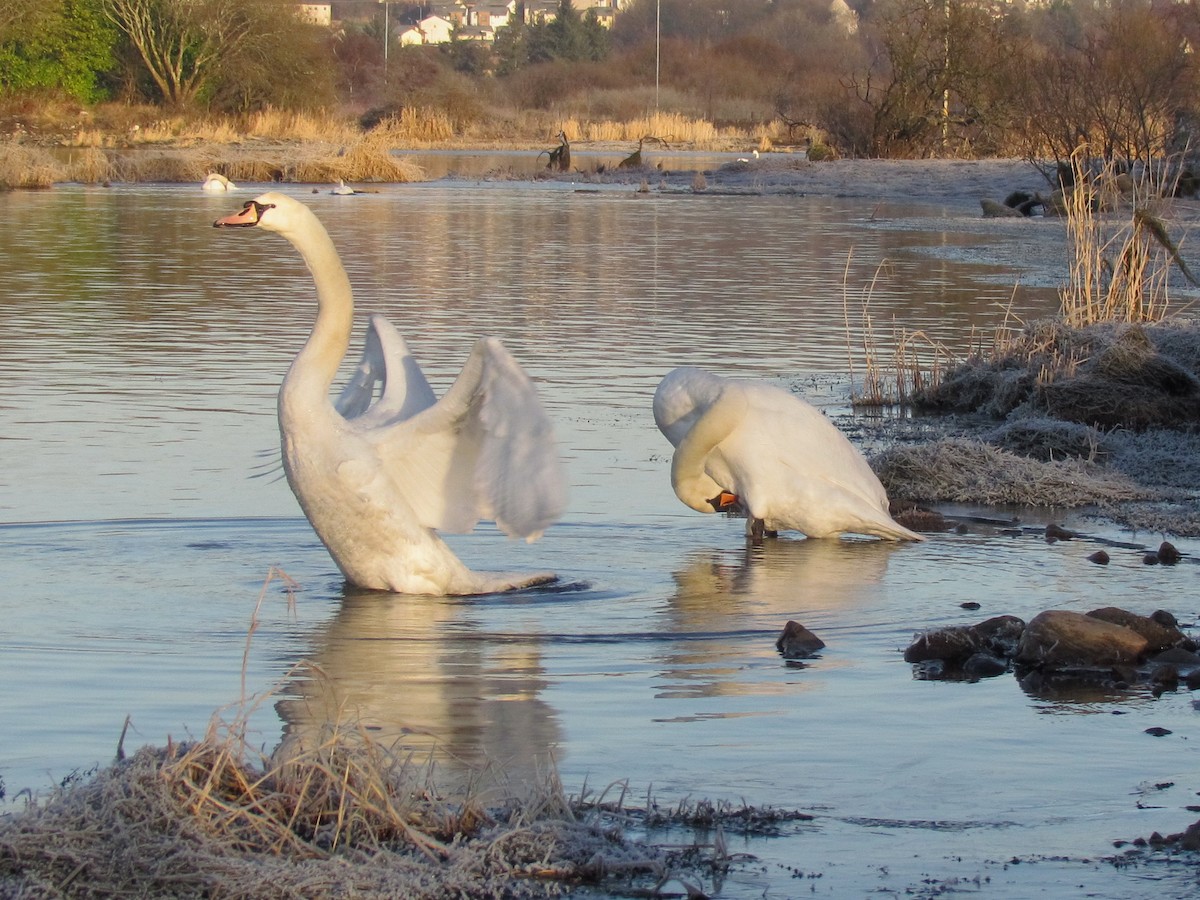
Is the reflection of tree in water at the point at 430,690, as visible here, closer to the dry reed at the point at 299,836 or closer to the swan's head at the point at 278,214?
the dry reed at the point at 299,836

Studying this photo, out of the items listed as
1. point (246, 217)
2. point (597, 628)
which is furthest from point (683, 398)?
point (246, 217)

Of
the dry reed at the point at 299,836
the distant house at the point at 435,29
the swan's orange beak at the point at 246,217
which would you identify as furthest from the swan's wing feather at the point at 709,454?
the distant house at the point at 435,29

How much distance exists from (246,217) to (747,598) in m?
2.45

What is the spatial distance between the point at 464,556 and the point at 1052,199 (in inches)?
828

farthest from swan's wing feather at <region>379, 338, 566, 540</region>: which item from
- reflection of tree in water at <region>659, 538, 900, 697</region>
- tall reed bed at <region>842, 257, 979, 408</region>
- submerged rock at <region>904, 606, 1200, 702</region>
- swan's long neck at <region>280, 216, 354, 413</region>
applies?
tall reed bed at <region>842, 257, 979, 408</region>

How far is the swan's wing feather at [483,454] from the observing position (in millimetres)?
6816

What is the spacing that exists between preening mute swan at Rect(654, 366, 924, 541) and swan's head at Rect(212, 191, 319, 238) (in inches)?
69.4

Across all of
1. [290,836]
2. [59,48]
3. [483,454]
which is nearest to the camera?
[290,836]

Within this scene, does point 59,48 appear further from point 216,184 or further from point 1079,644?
point 1079,644

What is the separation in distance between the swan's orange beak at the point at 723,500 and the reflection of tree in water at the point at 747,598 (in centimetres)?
21

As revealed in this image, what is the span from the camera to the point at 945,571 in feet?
25.8

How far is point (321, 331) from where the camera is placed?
7.36 meters

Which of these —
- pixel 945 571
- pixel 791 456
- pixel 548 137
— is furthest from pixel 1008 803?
pixel 548 137

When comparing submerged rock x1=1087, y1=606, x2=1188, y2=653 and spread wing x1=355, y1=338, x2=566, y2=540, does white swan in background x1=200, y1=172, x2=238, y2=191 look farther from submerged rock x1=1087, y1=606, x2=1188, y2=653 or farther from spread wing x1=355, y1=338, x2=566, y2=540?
submerged rock x1=1087, y1=606, x2=1188, y2=653
